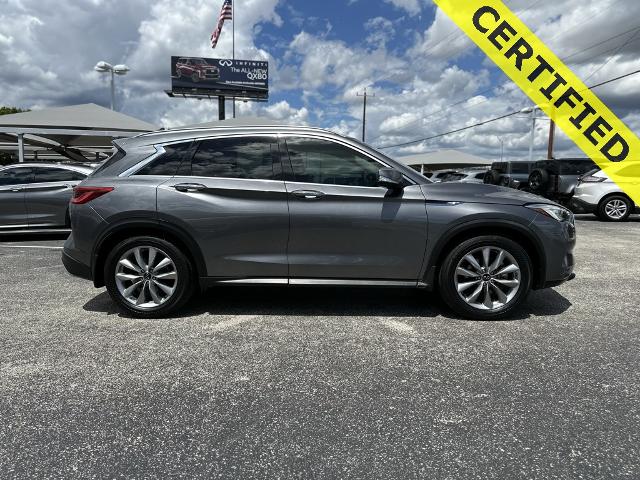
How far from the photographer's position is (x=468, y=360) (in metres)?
3.35

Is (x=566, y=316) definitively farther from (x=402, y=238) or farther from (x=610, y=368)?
(x=402, y=238)

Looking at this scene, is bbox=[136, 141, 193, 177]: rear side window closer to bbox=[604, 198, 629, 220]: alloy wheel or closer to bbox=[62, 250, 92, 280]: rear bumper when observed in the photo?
bbox=[62, 250, 92, 280]: rear bumper

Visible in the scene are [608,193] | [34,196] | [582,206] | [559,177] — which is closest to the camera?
[34,196]

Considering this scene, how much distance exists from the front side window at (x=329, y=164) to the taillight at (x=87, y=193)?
1703 millimetres

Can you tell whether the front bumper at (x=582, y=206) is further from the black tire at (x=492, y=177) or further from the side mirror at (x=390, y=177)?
the side mirror at (x=390, y=177)

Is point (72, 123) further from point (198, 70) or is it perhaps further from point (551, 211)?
point (198, 70)

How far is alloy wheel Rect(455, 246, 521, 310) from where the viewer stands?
13.7 feet

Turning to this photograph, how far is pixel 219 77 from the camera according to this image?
1800 inches

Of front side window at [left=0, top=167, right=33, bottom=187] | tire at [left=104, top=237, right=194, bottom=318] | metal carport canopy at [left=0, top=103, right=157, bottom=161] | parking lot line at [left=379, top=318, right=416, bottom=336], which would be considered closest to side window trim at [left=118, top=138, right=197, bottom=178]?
tire at [left=104, top=237, right=194, bottom=318]

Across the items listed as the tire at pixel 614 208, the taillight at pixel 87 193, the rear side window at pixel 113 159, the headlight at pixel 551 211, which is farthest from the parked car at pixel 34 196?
the tire at pixel 614 208

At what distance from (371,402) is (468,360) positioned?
3.19 feet

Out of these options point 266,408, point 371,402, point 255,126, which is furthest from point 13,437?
point 255,126

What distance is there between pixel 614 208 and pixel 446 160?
4980 centimetres

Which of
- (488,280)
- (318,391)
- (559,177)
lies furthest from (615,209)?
(318,391)
